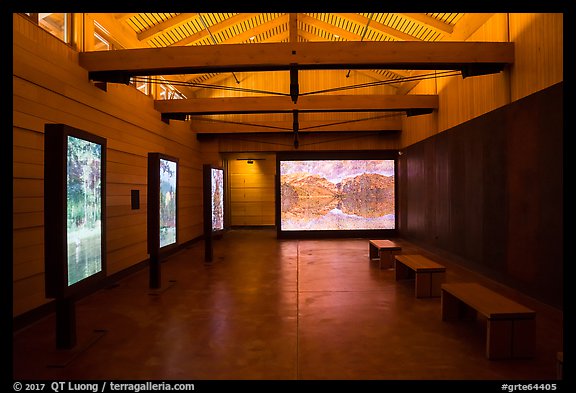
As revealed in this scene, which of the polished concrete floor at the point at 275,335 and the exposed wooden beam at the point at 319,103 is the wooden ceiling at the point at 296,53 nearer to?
the exposed wooden beam at the point at 319,103

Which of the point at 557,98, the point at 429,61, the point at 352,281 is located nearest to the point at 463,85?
the point at 429,61

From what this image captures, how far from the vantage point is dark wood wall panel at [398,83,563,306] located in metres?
4.75

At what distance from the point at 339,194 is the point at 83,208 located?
9.38m

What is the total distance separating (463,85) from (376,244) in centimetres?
370

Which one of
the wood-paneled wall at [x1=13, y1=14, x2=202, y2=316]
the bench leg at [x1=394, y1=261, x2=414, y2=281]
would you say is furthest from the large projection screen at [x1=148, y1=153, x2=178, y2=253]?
the bench leg at [x1=394, y1=261, x2=414, y2=281]

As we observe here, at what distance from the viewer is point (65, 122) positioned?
16.9ft

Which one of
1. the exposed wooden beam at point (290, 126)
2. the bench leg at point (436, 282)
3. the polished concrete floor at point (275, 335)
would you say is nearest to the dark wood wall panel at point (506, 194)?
the polished concrete floor at point (275, 335)

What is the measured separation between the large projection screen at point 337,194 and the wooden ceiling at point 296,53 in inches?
58.7

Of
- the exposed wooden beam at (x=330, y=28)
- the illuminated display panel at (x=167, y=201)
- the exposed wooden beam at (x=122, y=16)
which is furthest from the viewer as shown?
the exposed wooden beam at (x=330, y=28)

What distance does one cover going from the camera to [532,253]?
16.9 feet

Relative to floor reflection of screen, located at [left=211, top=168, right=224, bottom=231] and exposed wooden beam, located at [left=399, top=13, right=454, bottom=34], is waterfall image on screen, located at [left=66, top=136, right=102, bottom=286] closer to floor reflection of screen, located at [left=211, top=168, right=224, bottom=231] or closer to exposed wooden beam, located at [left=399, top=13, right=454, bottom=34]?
floor reflection of screen, located at [left=211, top=168, right=224, bottom=231]

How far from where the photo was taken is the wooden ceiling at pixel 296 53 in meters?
5.59

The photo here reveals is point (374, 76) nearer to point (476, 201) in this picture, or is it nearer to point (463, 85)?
point (463, 85)

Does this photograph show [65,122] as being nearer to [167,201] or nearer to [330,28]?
[167,201]
